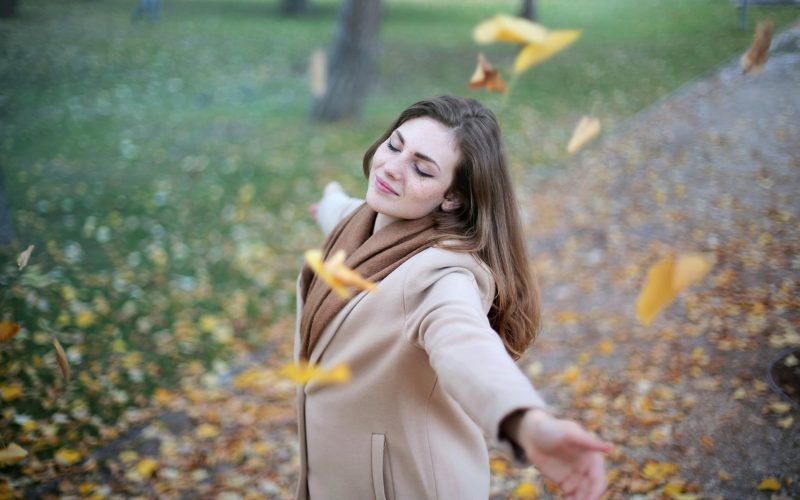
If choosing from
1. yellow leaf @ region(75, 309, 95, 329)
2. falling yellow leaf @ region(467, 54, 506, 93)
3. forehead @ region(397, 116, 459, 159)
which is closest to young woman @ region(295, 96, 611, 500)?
forehead @ region(397, 116, 459, 159)

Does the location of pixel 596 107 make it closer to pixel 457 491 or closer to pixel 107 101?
pixel 107 101

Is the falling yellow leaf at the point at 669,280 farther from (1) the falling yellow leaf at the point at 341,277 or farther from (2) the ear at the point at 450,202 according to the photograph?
(1) the falling yellow leaf at the point at 341,277

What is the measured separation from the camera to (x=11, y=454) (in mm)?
3033

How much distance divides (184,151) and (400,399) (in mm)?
6284

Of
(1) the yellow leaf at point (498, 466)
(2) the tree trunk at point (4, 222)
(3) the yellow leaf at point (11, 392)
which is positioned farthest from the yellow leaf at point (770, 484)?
(2) the tree trunk at point (4, 222)

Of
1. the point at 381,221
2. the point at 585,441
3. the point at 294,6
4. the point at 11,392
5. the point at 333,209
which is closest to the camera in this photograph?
the point at 585,441

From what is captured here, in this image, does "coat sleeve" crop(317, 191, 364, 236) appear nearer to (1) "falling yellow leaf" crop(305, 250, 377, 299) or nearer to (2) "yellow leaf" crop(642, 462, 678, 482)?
(1) "falling yellow leaf" crop(305, 250, 377, 299)

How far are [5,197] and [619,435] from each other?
15.5 ft

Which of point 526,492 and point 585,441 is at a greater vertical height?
point 585,441

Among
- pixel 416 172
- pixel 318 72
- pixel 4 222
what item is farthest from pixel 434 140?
pixel 318 72

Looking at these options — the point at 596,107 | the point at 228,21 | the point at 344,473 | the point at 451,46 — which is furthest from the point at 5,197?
the point at 451,46

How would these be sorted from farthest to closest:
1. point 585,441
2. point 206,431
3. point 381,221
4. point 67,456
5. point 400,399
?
point 206,431 → point 67,456 → point 381,221 → point 400,399 → point 585,441

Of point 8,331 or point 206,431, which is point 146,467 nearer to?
point 206,431

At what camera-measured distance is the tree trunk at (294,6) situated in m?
11.5
